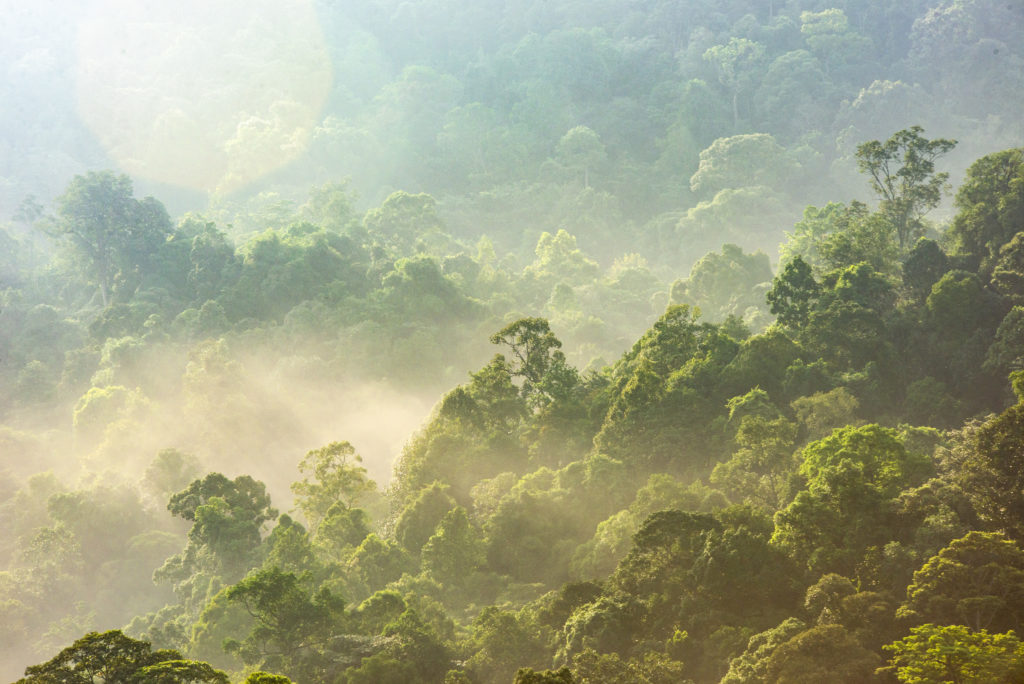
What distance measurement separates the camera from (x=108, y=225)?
230 ft

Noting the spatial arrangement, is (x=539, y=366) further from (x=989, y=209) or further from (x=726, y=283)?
(x=726, y=283)

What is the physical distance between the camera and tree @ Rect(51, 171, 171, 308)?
69.8 meters

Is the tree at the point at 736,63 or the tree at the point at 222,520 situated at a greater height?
the tree at the point at 736,63

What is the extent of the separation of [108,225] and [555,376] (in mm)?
43013

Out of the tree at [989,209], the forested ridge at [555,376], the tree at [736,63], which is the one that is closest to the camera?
the forested ridge at [555,376]

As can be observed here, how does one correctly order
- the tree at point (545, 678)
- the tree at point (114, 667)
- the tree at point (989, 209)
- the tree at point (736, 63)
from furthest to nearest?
the tree at point (736, 63) → the tree at point (989, 209) → the tree at point (114, 667) → the tree at point (545, 678)

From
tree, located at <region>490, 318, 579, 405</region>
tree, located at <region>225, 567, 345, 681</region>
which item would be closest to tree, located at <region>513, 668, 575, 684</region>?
tree, located at <region>225, 567, 345, 681</region>

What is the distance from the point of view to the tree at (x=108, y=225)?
6975cm

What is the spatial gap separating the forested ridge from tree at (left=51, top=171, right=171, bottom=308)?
26 cm

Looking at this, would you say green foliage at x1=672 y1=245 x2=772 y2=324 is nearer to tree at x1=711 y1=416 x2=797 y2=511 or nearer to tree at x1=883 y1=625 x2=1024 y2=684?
tree at x1=711 y1=416 x2=797 y2=511

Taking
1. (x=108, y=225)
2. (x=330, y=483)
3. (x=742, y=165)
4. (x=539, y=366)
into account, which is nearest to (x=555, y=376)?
(x=539, y=366)

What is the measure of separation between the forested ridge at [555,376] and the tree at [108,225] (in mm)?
258

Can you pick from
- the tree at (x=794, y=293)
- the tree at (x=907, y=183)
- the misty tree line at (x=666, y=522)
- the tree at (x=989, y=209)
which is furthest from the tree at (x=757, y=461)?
the tree at (x=907, y=183)

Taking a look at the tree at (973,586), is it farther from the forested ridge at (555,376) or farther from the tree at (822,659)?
the tree at (822,659)
